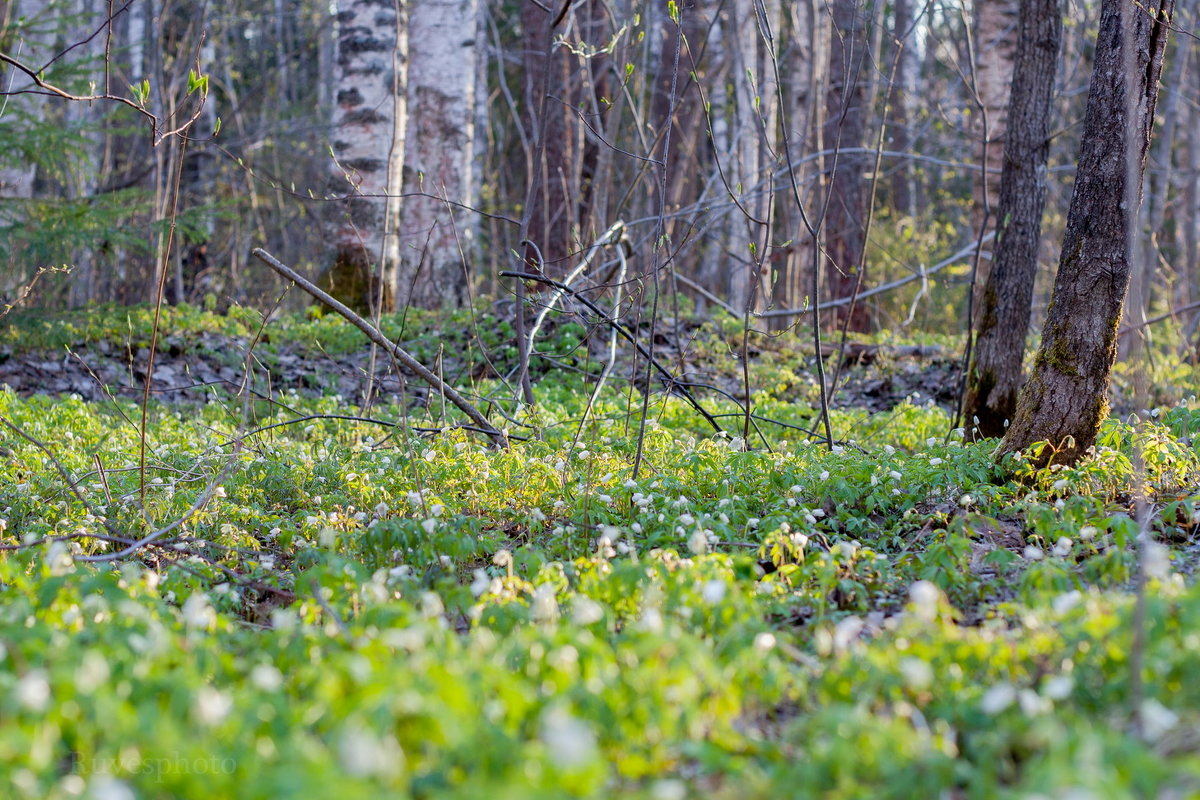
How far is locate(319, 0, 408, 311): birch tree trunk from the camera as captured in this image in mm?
9797

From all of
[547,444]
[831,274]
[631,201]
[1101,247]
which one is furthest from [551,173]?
[1101,247]

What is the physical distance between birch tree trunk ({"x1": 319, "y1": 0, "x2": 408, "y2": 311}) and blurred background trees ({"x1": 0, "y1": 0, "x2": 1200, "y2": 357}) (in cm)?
3

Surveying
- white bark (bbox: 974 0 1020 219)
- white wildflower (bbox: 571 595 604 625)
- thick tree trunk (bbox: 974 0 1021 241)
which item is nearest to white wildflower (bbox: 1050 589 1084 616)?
white wildflower (bbox: 571 595 604 625)

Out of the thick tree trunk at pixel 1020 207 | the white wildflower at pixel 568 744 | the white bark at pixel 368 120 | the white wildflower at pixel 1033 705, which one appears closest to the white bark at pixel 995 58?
the thick tree trunk at pixel 1020 207

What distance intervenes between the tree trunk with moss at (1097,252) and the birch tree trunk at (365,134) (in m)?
6.75

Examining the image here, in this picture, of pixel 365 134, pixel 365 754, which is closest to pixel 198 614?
pixel 365 754

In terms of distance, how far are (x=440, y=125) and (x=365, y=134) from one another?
141cm

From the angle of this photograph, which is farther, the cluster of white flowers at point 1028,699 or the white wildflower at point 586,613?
the white wildflower at point 586,613

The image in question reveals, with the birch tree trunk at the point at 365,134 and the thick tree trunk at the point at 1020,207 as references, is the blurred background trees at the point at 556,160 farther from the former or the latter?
the thick tree trunk at the point at 1020,207

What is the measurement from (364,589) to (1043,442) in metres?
3.04

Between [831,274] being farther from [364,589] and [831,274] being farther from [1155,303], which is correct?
[364,589]

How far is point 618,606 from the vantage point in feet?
9.33

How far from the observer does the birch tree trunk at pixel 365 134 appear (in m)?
9.80

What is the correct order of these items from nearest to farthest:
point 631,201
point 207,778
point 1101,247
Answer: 1. point 207,778
2. point 1101,247
3. point 631,201
